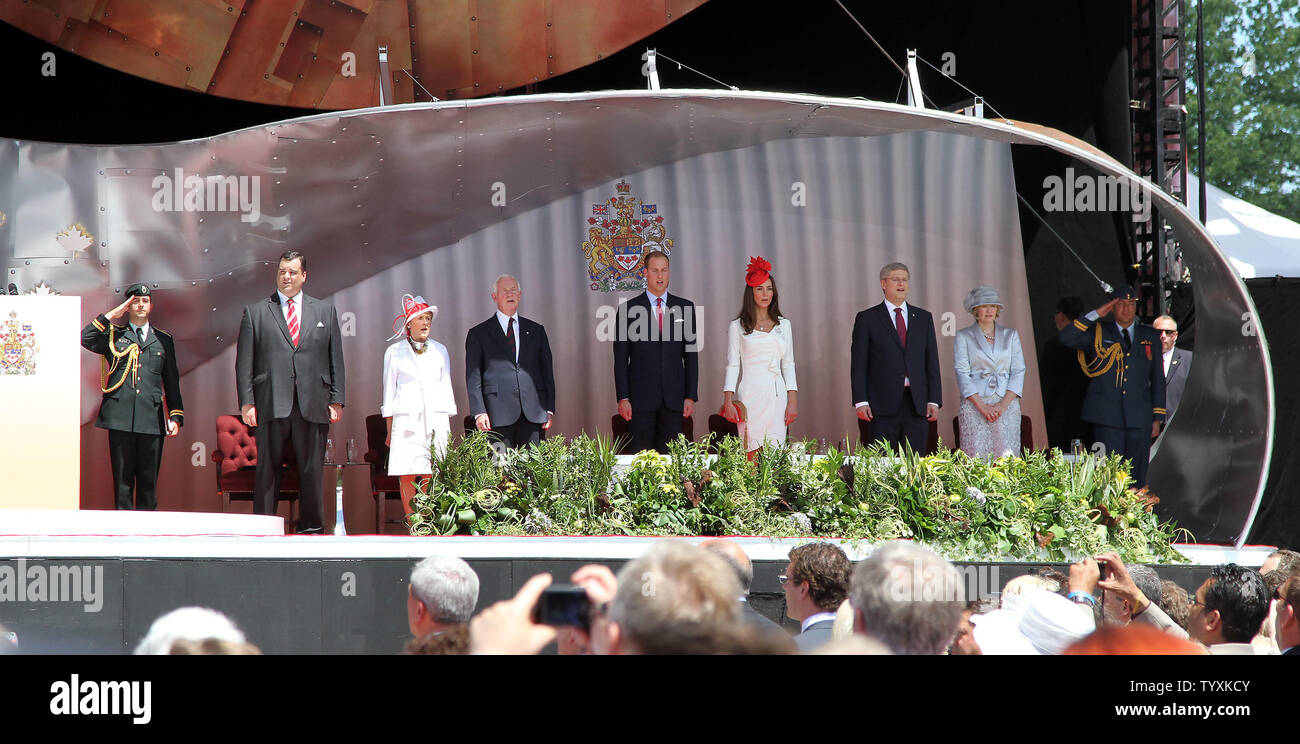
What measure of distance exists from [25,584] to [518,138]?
3.87 m

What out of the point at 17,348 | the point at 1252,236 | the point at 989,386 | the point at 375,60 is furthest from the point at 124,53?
the point at 1252,236

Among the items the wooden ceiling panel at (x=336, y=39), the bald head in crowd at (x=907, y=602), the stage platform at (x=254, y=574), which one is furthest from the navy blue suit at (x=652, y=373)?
the bald head in crowd at (x=907, y=602)

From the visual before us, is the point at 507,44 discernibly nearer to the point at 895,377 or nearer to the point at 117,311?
the point at 117,311

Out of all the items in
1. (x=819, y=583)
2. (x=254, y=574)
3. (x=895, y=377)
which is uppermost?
(x=895, y=377)

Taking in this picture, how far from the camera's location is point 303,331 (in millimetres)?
6273

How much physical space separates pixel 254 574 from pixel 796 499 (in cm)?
228

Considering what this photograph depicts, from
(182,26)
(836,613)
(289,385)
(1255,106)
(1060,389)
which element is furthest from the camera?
(1255,106)

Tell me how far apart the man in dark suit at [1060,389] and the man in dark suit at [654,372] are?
116 inches

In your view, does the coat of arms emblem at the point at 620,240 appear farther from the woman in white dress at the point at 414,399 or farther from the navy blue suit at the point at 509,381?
the woman in white dress at the point at 414,399

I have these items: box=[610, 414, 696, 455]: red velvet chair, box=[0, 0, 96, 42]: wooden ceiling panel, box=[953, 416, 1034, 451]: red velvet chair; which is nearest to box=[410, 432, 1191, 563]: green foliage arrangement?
box=[610, 414, 696, 455]: red velvet chair

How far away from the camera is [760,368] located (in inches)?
281

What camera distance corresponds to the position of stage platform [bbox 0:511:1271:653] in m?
4.55

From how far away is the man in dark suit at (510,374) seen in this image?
6.97 metres
